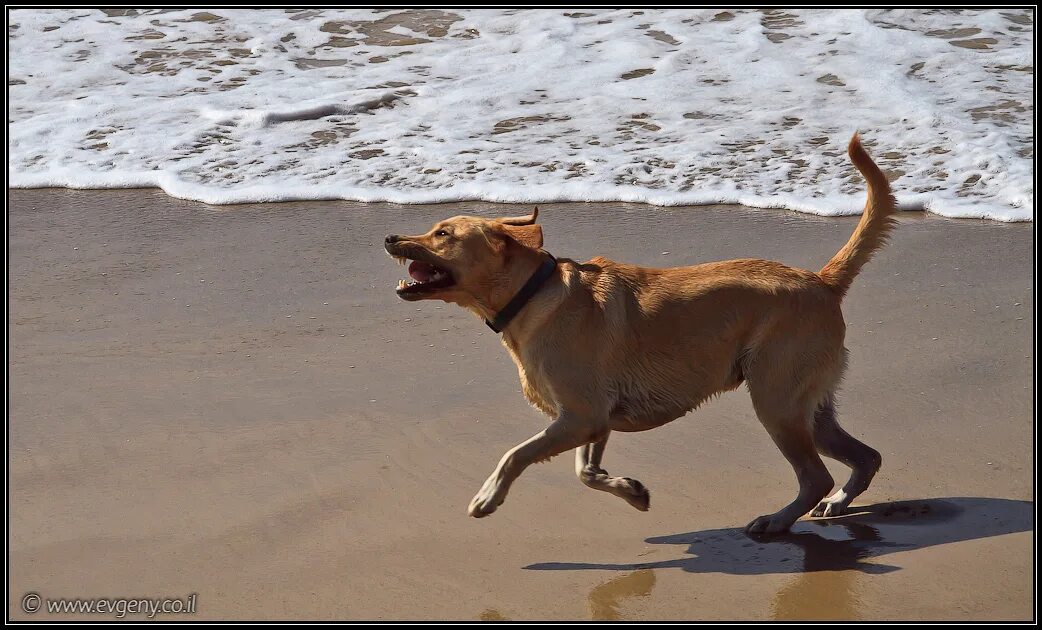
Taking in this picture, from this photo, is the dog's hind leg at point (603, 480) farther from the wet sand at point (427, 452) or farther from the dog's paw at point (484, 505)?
the dog's paw at point (484, 505)

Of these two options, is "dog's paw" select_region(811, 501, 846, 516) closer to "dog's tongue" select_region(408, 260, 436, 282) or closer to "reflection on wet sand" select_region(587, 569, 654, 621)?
"reflection on wet sand" select_region(587, 569, 654, 621)

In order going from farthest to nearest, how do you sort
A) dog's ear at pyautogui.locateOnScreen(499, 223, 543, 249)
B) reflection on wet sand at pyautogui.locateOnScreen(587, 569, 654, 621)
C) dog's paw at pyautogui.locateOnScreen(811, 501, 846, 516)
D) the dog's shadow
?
1. dog's paw at pyautogui.locateOnScreen(811, 501, 846, 516)
2. dog's ear at pyautogui.locateOnScreen(499, 223, 543, 249)
3. the dog's shadow
4. reflection on wet sand at pyautogui.locateOnScreen(587, 569, 654, 621)

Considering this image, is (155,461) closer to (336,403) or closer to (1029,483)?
(336,403)

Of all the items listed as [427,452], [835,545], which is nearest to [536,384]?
[427,452]

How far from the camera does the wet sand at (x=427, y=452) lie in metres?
4.09

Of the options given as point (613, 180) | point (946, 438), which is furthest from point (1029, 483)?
point (613, 180)

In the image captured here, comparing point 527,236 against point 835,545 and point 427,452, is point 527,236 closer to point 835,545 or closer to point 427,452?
point 427,452

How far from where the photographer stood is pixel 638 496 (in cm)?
447

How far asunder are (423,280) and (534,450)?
81 cm

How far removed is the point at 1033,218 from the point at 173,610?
6180mm

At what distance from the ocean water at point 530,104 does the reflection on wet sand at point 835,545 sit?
3.68m

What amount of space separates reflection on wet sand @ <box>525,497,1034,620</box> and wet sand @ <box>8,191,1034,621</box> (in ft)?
0.04

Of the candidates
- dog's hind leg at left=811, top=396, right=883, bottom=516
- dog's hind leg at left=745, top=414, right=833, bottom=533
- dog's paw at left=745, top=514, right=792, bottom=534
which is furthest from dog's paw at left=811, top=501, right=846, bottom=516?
dog's paw at left=745, top=514, right=792, bottom=534

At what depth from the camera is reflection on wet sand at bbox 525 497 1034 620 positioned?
4.01 m
